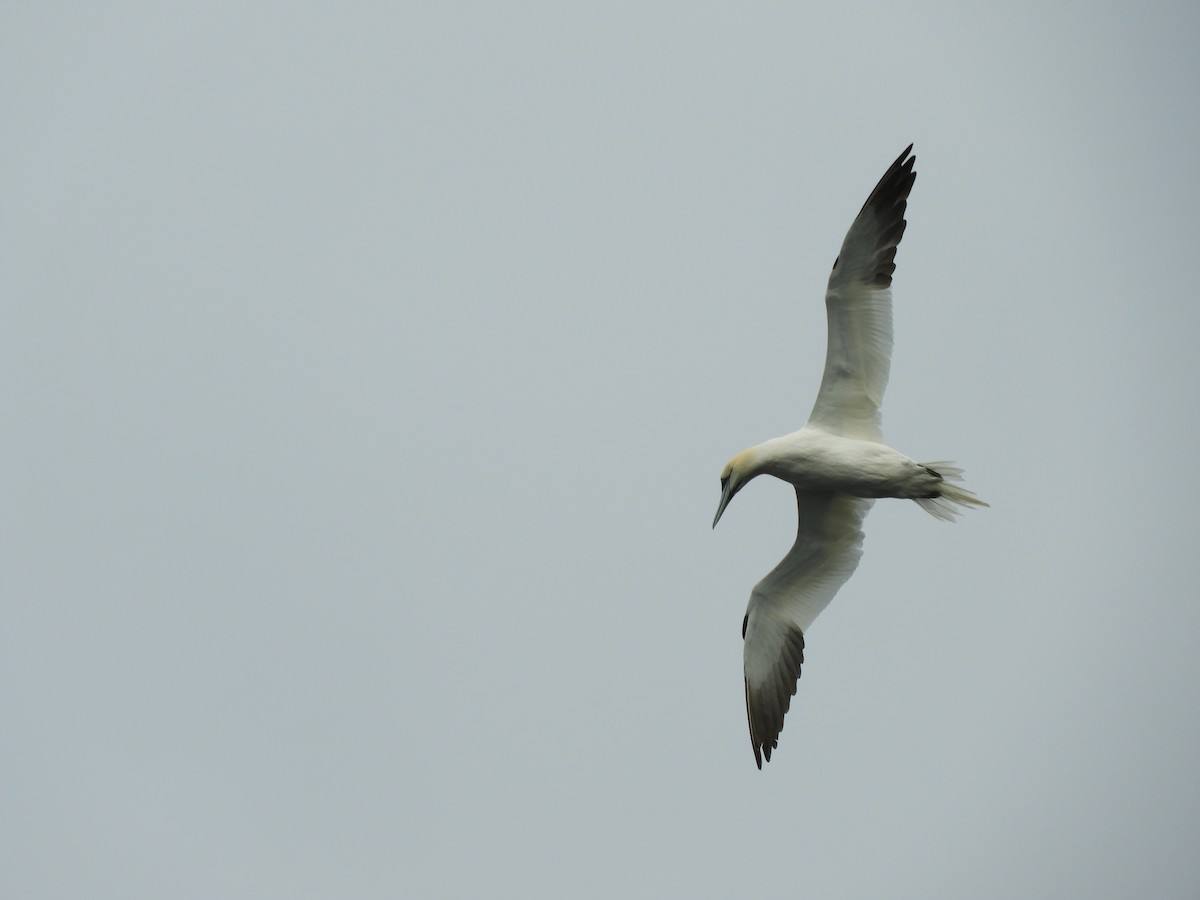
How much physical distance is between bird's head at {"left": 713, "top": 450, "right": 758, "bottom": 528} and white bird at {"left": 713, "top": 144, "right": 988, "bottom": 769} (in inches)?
0.5

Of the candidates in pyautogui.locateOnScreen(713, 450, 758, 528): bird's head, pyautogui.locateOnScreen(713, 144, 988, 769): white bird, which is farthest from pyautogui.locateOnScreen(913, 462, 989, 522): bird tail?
pyautogui.locateOnScreen(713, 450, 758, 528): bird's head

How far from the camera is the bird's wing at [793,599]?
1446cm

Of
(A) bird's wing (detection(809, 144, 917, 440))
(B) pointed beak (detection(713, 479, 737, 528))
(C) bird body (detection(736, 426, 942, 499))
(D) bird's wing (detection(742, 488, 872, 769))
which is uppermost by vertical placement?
(A) bird's wing (detection(809, 144, 917, 440))

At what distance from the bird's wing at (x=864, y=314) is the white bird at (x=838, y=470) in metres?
0.01

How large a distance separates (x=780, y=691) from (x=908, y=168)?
588cm

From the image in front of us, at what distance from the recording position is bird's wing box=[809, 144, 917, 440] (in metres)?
12.9

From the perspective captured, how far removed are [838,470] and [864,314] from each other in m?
1.62

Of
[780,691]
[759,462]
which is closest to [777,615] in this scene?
[780,691]

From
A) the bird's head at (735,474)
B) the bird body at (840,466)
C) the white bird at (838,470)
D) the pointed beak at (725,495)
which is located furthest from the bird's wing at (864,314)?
the pointed beak at (725,495)

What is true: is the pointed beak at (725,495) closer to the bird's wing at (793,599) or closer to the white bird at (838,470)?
the white bird at (838,470)

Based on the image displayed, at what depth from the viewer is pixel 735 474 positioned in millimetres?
13742

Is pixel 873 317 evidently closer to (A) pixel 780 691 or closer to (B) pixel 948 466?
(B) pixel 948 466

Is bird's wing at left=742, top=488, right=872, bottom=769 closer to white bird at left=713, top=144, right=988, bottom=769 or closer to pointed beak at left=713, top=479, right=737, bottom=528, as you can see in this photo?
white bird at left=713, top=144, right=988, bottom=769

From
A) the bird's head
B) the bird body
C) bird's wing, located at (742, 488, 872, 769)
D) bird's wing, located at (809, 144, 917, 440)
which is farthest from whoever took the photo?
bird's wing, located at (742, 488, 872, 769)
